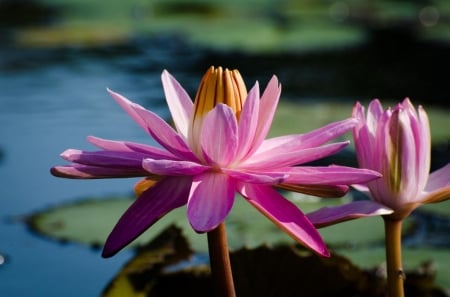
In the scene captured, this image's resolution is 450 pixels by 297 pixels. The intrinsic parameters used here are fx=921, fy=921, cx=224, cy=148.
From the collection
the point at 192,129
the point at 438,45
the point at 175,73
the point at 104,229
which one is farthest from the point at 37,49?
the point at 192,129

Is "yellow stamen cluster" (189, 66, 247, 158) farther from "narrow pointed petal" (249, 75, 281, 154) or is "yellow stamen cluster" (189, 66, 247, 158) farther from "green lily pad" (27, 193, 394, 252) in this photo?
"green lily pad" (27, 193, 394, 252)

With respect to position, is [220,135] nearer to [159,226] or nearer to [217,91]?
[217,91]

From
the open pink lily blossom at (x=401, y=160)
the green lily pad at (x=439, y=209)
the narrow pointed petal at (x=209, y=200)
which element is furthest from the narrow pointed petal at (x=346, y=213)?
the green lily pad at (x=439, y=209)

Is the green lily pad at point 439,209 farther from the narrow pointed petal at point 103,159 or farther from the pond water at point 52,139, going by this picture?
the narrow pointed petal at point 103,159

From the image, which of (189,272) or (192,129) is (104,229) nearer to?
(189,272)

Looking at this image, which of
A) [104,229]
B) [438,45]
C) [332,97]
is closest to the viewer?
[104,229]

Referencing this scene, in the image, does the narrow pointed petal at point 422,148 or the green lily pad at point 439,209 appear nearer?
the narrow pointed petal at point 422,148
